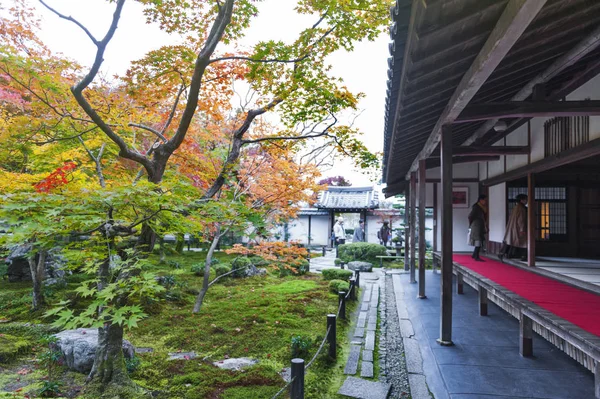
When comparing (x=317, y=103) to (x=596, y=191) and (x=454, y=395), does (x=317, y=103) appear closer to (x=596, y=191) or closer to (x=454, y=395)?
(x=454, y=395)

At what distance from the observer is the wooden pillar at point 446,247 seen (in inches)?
185

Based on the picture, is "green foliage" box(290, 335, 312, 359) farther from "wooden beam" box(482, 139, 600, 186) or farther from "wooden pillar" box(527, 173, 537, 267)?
"wooden pillar" box(527, 173, 537, 267)

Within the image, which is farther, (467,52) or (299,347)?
(299,347)

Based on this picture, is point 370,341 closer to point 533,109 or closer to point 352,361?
point 352,361

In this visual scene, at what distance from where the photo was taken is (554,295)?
4781mm

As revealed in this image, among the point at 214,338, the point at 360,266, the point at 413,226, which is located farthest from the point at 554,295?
the point at 360,266

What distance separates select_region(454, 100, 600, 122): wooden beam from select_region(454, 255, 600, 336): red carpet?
7.34ft

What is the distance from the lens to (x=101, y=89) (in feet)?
22.0

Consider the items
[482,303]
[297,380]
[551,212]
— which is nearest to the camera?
[297,380]

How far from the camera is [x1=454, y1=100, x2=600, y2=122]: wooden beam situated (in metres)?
4.01

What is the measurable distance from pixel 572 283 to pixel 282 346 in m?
4.55


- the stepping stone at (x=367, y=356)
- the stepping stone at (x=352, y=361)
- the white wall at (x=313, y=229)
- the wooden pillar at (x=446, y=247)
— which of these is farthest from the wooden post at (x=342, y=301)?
the white wall at (x=313, y=229)

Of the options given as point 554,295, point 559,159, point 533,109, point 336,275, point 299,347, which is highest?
point 533,109

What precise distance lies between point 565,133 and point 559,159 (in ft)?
1.41
